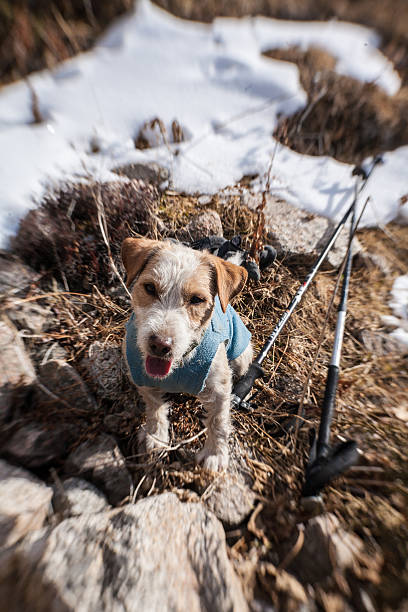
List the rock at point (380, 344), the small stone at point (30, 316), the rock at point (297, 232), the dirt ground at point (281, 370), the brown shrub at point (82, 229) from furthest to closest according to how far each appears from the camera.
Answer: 1. the rock at point (297, 232)
2. the rock at point (380, 344)
3. the brown shrub at point (82, 229)
4. the small stone at point (30, 316)
5. the dirt ground at point (281, 370)

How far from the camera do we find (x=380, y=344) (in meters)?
3.52

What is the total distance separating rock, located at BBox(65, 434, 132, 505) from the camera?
214cm

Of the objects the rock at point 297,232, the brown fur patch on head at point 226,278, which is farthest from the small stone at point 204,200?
the brown fur patch on head at point 226,278

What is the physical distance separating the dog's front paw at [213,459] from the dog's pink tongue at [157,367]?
1.05 metres

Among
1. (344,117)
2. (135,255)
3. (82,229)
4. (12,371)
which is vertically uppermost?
(344,117)

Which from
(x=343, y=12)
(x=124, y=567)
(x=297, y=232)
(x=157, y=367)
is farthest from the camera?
(x=343, y=12)

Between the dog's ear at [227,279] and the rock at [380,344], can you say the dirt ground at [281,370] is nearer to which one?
the rock at [380,344]

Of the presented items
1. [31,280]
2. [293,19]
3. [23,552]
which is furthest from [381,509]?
[293,19]

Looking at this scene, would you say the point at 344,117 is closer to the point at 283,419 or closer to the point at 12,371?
the point at 283,419

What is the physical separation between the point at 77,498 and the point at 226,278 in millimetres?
2024

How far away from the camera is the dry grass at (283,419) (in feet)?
6.40

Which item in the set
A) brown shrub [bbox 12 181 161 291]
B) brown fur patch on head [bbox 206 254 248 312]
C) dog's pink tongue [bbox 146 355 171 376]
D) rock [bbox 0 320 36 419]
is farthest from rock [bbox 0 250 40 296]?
brown fur patch on head [bbox 206 254 248 312]

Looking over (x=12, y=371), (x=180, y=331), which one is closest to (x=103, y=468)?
(x=12, y=371)

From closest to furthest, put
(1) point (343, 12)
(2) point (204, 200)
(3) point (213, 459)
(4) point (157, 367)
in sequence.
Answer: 1. (4) point (157, 367)
2. (3) point (213, 459)
3. (2) point (204, 200)
4. (1) point (343, 12)
